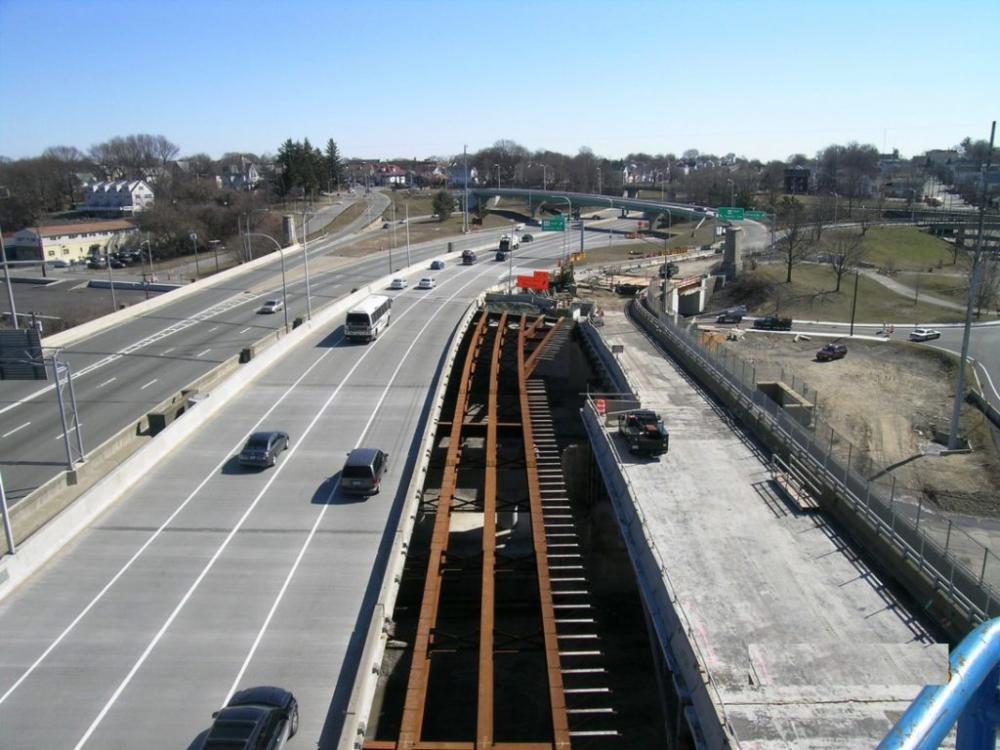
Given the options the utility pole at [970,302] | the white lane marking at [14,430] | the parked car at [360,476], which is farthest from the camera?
the white lane marking at [14,430]

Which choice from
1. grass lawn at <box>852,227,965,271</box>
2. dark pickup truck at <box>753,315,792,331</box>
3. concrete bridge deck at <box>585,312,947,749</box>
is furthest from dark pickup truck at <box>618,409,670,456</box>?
grass lawn at <box>852,227,965,271</box>

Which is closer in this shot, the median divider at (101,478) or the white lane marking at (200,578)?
the white lane marking at (200,578)

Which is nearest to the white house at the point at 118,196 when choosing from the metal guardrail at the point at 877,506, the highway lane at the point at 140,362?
the highway lane at the point at 140,362

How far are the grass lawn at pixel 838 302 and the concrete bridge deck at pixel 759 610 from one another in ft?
148

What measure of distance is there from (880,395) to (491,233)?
63.9 m

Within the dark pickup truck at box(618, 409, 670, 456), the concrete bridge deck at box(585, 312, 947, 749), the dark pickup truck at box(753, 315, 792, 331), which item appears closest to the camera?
the concrete bridge deck at box(585, 312, 947, 749)

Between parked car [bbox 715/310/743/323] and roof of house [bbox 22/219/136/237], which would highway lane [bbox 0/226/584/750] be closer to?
parked car [bbox 715/310/743/323]

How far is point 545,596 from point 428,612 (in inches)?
111

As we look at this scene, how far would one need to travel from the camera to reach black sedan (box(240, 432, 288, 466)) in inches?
814

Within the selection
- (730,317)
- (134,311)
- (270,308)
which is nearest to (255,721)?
(270,308)

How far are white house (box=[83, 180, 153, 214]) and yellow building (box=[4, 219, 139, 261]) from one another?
75.2ft

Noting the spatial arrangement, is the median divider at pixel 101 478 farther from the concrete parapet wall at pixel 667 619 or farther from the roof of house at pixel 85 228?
the roof of house at pixel 85 228

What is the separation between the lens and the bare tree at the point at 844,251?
6906 centimetres

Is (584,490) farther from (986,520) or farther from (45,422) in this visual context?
(45,422)
